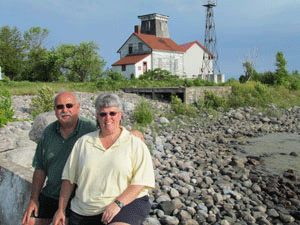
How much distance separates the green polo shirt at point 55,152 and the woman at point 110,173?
1.29 ft

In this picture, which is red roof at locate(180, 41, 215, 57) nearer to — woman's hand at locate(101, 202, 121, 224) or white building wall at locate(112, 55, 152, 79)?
white building wall at locate(112, 55, 152, 79)

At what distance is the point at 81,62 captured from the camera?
3356 centimetres

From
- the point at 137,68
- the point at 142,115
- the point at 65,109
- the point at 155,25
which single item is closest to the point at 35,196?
the point at 65,109

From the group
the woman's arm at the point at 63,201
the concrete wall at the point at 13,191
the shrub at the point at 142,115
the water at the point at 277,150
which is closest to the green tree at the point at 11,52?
the shrub at the point at 142,115

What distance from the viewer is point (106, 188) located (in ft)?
8.20

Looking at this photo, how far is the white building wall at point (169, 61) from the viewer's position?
33.4m

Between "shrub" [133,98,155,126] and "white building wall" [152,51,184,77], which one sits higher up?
"white building wall" [152,51,184,77]

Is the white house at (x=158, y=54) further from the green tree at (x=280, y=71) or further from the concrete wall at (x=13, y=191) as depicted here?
the concrete wall at (x=13, y=191)

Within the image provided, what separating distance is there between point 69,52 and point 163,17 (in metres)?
11.4

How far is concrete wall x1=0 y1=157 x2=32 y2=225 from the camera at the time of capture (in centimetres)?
365

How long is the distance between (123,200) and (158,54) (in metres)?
31.8

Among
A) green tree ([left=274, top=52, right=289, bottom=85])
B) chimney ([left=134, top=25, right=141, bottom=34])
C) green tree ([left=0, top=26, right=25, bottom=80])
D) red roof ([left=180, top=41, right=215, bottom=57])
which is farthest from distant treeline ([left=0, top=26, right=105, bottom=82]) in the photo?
green tree ([left=274, top=52, right=289, bottom=85])

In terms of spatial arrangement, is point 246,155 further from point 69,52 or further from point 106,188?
point 69,52

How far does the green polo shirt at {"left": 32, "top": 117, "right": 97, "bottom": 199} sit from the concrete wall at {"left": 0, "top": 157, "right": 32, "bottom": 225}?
22.0 inches
